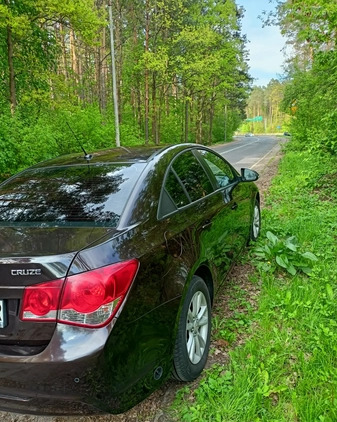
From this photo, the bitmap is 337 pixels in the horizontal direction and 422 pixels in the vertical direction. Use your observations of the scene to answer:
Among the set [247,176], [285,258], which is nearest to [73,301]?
[285,258]

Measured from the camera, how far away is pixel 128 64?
26609 mm

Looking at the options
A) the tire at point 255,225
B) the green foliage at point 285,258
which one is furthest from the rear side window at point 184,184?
the tire at point 255,225

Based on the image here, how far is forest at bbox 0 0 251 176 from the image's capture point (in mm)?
10852

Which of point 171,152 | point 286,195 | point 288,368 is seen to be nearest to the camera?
point 288,368

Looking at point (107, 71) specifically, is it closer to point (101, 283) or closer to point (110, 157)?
point (110, 157)

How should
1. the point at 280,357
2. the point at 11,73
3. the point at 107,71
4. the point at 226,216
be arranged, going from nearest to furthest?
the point at 280,357
the point at 226,216
the point at 11,73
the point at 107,71

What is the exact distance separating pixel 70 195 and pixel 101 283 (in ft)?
3.12

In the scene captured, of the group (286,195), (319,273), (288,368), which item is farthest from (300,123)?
(288,368)

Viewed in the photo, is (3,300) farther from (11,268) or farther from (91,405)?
(91,405)

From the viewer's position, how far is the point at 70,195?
2.35m

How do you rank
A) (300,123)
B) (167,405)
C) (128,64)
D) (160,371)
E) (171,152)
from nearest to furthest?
1. (160,371)
2. (167,405)
3. (171,152)
4. (300,123)
5. (128,64)

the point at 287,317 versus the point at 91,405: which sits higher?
the point at 91,405

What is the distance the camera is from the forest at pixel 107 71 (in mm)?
10852

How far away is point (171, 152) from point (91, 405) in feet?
6.34
